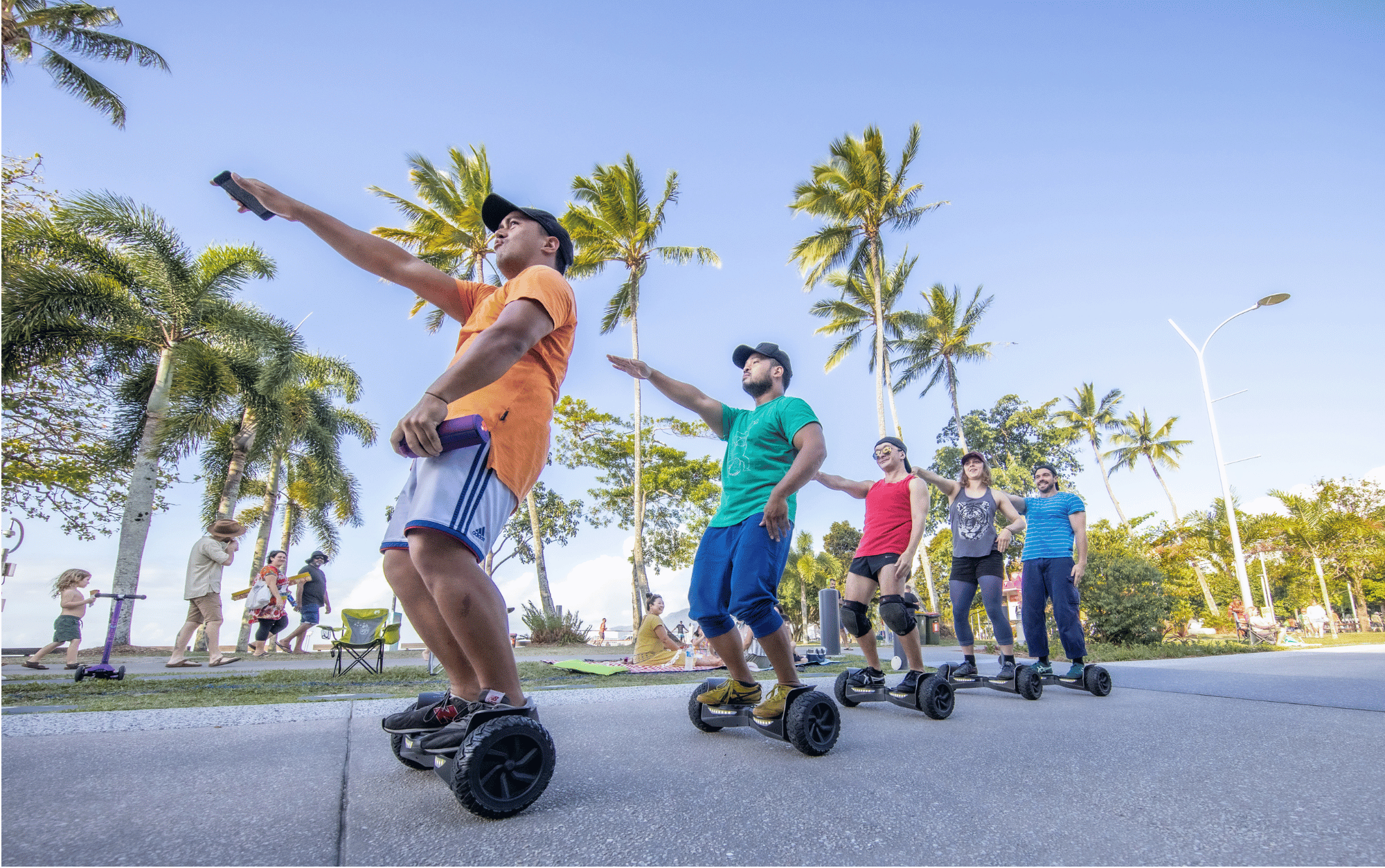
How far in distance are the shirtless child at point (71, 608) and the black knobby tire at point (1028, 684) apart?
30.8 ft

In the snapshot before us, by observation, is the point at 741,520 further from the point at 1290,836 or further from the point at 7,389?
the point at 7,389

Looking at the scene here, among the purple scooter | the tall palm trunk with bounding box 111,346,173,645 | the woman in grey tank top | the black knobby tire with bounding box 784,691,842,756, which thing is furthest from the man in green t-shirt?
the tall palm trunk with bounding box 111,346,173,645

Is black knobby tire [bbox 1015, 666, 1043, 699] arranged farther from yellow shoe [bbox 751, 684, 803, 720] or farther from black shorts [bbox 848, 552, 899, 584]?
yellow shoe [bbox 751, 684, 803, 720]

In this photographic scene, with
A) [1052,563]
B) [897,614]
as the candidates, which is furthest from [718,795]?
[1052,563]

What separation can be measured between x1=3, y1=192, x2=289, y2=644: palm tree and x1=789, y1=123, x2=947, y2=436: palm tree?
1691 cm

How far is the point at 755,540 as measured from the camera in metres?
2.65

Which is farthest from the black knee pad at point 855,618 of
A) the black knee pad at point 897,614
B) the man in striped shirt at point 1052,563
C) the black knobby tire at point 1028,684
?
the man in striped shirt at point 1052,563

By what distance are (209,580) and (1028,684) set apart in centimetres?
831

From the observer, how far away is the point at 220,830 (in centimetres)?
141

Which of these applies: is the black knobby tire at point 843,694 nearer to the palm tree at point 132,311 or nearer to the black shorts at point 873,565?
the black shorts at point 873,565

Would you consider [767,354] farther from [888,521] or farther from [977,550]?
[977,550]

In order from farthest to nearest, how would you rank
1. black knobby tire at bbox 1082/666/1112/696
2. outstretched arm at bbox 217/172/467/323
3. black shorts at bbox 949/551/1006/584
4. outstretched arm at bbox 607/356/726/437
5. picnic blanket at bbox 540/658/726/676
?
picnic blanket at bbox 540/658/726/676
black shorts at bbox 949/551/1006/584
black knobby tire at bbox 1082/666/1112/696
outstretched arm at bbox 607/356/726/437
outstretched arm at bbox 217/172/467/323

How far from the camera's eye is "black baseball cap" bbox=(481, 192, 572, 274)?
7.45ft

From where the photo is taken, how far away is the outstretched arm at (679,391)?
3.09 metres
